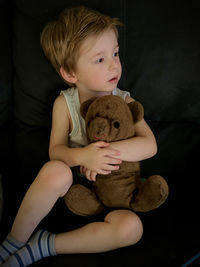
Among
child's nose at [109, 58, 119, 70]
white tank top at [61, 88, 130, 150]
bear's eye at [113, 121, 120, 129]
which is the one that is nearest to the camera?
bear's eye at [113, 121, 120, 129]

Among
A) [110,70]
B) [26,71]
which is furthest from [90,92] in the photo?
[26,71]

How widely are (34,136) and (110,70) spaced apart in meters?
0.44

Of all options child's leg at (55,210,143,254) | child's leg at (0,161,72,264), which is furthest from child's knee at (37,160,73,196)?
child's leg at (55,210,143,254)

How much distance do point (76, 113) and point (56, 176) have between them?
292mm

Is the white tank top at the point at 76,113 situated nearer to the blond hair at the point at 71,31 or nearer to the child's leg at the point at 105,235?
the blond hair at the point at 71,31

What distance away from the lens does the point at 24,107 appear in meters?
1.18

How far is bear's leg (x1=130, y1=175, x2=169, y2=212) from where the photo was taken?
0.88 m

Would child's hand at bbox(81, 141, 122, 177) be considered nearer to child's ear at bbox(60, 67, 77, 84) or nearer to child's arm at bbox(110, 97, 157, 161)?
child's arm at bbox(110, 97, 157, 161)

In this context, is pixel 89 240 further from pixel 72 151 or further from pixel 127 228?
pixel 72 151

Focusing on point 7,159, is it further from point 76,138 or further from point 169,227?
point 169,227

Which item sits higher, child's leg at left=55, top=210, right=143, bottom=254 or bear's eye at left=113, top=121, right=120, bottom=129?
bear's eye at left=113, top=121, right=120, bottom=129

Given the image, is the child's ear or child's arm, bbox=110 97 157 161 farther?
the child's ear

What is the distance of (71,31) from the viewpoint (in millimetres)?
949

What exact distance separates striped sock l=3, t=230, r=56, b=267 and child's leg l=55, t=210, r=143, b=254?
0.02 metres
